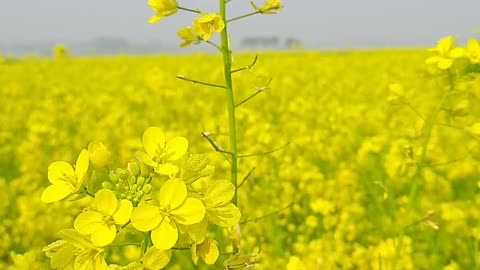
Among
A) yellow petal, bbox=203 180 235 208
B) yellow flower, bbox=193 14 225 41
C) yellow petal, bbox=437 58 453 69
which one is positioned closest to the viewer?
yellow petal, bbox=203 180 235 208

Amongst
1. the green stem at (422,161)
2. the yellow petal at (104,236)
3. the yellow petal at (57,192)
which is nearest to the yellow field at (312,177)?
the green stem at (422,161)

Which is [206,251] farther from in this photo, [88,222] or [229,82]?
[229,82]

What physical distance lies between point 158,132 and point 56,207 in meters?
2.58

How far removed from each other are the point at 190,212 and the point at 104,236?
0.44ft

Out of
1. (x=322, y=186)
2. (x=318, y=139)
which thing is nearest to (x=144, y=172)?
(x=322, y=186)

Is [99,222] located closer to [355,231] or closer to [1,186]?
[355,231]

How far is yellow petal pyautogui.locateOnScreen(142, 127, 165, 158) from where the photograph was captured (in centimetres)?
99

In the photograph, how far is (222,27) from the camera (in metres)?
1.25

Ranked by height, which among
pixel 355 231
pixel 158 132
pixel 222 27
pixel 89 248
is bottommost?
pixel 355 231

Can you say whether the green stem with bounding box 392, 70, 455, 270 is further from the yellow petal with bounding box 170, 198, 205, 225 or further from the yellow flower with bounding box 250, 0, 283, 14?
the yellow petal with bounding box 170, 198, 205, 225

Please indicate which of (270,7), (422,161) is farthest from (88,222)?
(422,161)

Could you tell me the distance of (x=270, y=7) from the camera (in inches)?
55.7

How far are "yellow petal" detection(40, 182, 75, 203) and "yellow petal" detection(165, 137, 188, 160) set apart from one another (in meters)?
0.18

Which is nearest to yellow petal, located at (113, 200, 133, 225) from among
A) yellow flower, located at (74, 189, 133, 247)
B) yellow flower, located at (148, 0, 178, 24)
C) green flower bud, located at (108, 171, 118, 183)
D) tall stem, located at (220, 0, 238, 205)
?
yellow flower, located at (74, 189, 133, 247)
